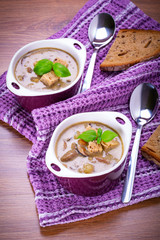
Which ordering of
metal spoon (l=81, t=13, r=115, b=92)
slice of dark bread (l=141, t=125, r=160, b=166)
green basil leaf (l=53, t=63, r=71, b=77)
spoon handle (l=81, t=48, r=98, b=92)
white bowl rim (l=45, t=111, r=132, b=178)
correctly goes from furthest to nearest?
metal spoon (l=81, t=13, r=115, b=92), spoon handle (l=81, t=48, r=98, b=92), green basil leaf (l=53, t=63, r=71, b=77), slice of dark bread (l=141, t=125, r=160, b=166), white bowl rim (l=45, t=111, r=132, b=178)

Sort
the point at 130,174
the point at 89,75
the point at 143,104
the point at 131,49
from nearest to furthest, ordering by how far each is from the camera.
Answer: the point at 130,174 → the point at 143,104 → the point at 89,75 → the point at 131,49

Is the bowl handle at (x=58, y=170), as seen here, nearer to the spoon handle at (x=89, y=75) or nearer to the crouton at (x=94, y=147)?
the crouton at (x=94, y=147)

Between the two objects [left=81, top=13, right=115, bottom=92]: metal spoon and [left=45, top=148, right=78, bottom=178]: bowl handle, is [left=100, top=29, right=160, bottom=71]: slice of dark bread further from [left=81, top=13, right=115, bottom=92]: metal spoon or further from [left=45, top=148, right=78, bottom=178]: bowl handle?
[left=45, top=148, right=78, bottom=178]: bowl handle

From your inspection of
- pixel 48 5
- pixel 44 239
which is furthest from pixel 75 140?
pixel 48 5

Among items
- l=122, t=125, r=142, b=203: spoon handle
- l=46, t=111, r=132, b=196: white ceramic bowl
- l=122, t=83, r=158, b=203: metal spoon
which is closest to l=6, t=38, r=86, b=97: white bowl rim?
l=46, t=111, r=132, b=196: white ceramic bowl

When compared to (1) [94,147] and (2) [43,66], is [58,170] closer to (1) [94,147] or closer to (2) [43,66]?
(1) [94,147]

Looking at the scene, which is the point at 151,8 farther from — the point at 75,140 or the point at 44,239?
the point at 44,239

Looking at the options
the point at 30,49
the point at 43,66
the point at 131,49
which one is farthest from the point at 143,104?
the point at 30,49

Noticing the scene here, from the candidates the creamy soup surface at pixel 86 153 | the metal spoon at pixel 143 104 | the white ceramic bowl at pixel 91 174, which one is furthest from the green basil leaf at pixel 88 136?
the metal spoon at pixel 143 104
